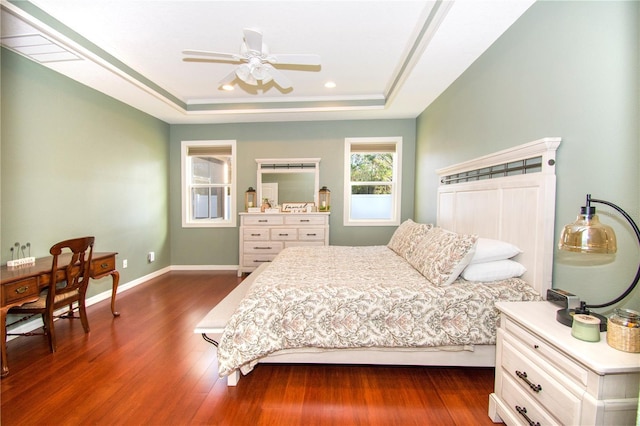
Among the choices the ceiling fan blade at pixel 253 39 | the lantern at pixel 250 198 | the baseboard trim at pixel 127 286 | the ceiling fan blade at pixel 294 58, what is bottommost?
the baseboard trim at pixel 127 286

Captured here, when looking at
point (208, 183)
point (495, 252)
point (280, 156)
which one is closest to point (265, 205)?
point (280, 156)

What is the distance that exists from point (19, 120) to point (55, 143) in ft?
1.21

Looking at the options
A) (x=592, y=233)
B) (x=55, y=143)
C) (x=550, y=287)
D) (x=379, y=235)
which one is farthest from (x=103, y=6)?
(x=379, y=235)

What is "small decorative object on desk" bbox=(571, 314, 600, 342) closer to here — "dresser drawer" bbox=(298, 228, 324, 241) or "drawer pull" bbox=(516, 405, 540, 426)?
"drawer pull" bbox=(516, 405, 540, 426)

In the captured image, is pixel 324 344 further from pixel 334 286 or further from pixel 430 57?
pixel 430 57

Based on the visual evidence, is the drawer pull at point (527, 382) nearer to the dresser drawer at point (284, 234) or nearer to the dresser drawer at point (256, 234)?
the dresser drawer at point (284, 234)

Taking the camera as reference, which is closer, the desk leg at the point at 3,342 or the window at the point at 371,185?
the desk leg at the point at 3,342

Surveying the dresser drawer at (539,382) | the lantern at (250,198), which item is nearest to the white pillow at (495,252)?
the dresser drawer at (539,382)

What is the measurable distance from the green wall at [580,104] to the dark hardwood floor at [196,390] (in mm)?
1088

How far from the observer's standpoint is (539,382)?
1.28 meters

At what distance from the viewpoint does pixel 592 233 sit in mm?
1174

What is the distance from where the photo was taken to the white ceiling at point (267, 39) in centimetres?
218

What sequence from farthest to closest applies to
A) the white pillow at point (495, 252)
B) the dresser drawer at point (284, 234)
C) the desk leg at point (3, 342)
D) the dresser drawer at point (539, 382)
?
the dresser drawer at point (284, 234) < the white pillow at point (495, 252) < the desk leg at point (3, 342) < the dresser drawer at point (539, 382)

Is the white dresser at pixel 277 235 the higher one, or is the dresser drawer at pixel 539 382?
the white dresser at pixel 277 235
